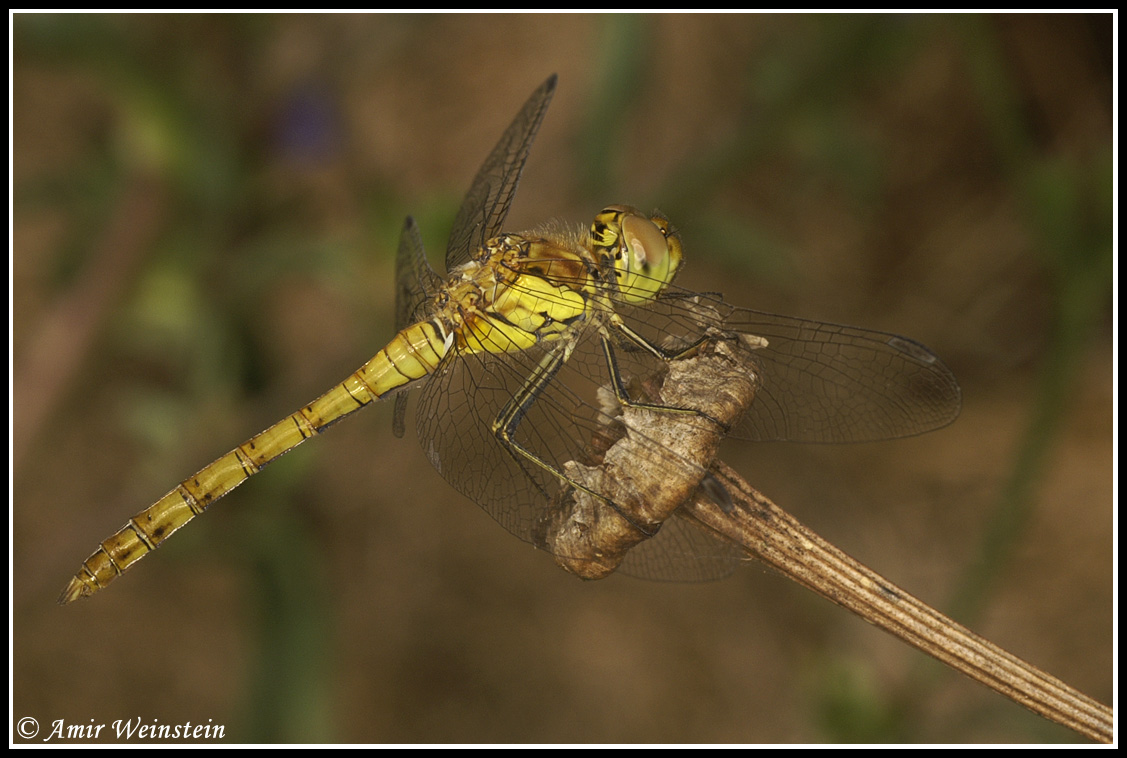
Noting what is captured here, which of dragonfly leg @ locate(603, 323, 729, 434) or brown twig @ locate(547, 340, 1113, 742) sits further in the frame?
dragonfly leg @ locate(603, 323, 729, 434)

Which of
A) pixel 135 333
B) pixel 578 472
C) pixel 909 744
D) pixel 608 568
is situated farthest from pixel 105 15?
pixel 909 744

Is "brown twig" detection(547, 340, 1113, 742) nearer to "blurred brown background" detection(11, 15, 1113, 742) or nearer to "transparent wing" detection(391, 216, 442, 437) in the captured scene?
"transparent wing" detection(391, 216, 442, 437)

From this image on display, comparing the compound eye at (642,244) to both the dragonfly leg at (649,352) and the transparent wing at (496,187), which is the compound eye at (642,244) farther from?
the transparent wing at (496,187)

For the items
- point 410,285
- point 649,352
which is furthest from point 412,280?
point 649,352

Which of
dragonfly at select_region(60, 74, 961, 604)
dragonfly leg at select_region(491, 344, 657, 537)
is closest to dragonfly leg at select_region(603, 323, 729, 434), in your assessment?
dragonfly at select_region(60, 74, 961, 604)

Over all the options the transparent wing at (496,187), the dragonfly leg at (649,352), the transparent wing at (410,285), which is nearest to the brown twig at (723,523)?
the dragonfly leg at (649,352)

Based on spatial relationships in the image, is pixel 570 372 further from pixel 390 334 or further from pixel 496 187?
pixel 390 334

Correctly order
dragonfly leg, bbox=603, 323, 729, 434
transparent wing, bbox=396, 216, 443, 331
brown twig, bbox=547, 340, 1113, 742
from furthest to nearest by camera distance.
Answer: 1. transparent wing, bbox=396, 216, 443, 331
2. dragonfly leg, bbox=603, 323, 729, 434
3. brown twig, bbox=547, 340, 1113, 742
